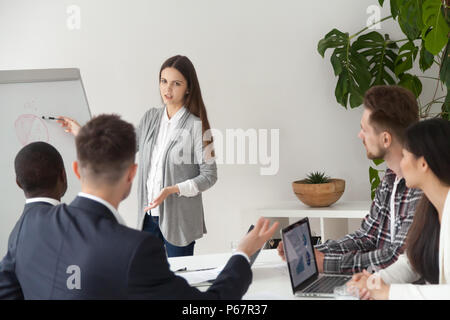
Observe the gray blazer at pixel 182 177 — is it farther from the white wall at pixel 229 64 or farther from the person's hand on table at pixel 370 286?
the person's hand on table at pixel 370 286

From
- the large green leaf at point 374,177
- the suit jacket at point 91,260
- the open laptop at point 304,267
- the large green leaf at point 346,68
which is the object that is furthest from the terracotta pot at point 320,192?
the suit jacket at point 91,260

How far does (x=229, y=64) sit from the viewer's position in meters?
4.26

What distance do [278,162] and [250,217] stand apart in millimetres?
528

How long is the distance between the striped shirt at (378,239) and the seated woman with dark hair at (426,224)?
0.14m

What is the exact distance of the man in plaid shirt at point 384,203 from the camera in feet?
6.80

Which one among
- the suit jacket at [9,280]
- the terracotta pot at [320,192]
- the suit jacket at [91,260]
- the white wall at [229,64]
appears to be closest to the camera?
the suit jacket at [91,260]

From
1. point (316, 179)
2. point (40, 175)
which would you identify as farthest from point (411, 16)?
point (40, 175)

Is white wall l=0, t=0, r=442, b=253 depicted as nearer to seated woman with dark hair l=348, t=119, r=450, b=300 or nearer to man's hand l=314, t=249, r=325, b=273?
man's hand l=314, t=249, r=325, b=273

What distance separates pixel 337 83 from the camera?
152 inches

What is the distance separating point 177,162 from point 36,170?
1.23 meters

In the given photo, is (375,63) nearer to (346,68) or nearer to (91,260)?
(346,68)

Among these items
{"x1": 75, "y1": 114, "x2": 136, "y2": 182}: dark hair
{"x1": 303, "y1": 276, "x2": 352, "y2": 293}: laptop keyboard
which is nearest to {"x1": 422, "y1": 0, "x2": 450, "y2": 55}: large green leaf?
{"x1": 303, "y1": 276, "x2": 352, "y2": 293}: laptop keyboard

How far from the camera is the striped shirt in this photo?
205cm

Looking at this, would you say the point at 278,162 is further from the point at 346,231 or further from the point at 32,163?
the point at 32,163
